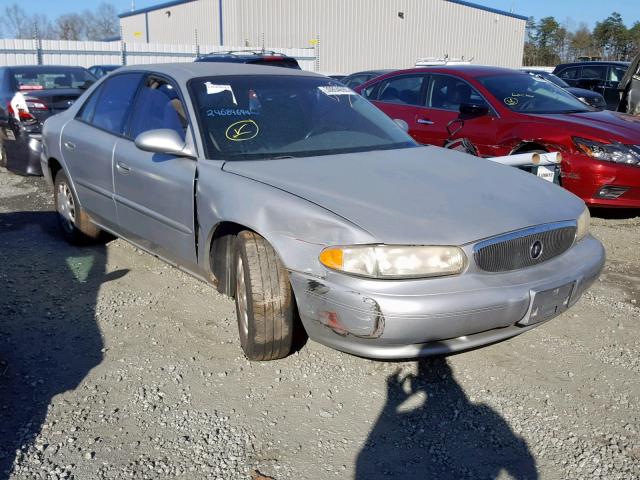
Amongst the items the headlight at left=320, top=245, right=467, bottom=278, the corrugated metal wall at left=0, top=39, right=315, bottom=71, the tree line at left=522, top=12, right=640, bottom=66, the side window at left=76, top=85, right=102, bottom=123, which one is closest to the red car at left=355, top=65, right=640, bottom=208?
the side window at left=76, top=85, right=102, bottom=123

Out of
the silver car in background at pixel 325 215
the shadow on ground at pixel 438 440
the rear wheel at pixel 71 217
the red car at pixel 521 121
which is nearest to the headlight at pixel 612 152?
the red car at pixel 521 121

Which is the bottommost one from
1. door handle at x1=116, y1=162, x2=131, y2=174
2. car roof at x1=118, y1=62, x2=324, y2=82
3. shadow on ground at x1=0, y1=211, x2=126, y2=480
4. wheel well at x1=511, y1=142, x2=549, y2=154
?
shadow on ground at x1=0, y1=211, x2=126, y2=480

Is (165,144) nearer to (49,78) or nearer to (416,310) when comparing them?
(416,310)

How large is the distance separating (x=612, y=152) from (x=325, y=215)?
13.2 feet

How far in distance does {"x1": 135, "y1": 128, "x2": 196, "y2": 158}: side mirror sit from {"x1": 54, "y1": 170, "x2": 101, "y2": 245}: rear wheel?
5.44ft

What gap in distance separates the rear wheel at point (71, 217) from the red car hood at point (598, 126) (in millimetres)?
4242

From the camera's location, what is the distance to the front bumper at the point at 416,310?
2.63m

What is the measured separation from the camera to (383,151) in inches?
153

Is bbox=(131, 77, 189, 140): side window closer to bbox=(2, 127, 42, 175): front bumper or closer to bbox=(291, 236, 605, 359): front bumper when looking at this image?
bbox=(291, 236, 605, 359): front bumper

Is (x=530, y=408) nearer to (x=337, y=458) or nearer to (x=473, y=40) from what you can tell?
(x=337, y=458)

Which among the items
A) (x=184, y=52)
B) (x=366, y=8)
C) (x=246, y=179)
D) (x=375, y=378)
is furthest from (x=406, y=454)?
(x=366, y=8)

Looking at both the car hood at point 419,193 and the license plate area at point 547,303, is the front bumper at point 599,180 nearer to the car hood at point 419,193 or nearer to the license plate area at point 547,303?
the car hood at point 419,193

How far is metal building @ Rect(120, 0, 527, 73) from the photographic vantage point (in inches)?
1272

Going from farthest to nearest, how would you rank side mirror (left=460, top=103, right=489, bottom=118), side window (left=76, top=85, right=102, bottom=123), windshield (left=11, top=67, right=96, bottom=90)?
windshield (left=11, top=67, right=96, bottom=90) → side mirror (left=460, top=103, right=489, bottom=118) → side window (left=76, top=85, right=102, bottom=123)
